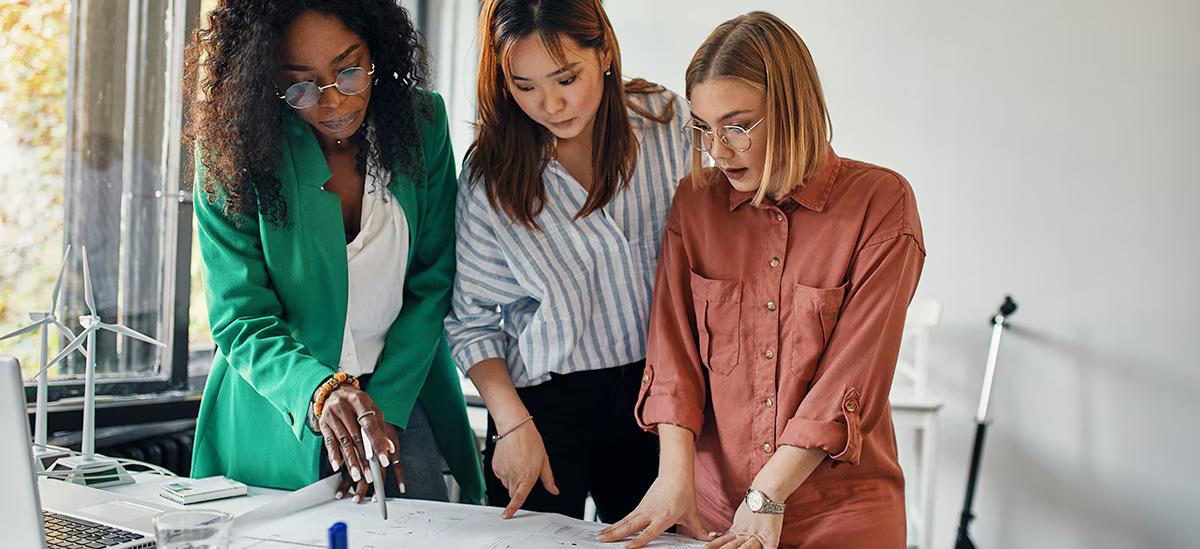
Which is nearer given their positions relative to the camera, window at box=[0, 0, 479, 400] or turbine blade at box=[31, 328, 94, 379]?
turbine blade at box=[31, 328, 94, 379]

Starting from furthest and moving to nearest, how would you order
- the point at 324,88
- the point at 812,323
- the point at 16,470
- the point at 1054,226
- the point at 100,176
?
the point at 1054,226, the point at 100,176, the point at 324,88, the point at 812,323, the point at 16,470

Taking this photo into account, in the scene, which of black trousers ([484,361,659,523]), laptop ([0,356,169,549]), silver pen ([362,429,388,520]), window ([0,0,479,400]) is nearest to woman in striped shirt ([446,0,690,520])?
black trousers ([484,361,659,523])

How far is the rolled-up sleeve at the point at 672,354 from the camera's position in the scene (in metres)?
1.38

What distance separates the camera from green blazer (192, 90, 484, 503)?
56.2 inches

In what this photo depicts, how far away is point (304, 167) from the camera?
1.50 m

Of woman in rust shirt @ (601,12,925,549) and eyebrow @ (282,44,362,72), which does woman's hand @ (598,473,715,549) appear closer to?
woman in rust shirt @ (601,12,925,549)

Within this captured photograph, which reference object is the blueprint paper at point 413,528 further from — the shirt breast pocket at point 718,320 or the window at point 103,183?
the window at point 103,183

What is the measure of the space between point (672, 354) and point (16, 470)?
2.63 feet

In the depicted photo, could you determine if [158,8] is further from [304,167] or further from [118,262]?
[304,167]

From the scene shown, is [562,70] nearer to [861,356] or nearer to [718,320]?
[718,320]

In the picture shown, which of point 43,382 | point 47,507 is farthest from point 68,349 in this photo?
point 47,507

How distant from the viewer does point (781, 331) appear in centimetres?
137

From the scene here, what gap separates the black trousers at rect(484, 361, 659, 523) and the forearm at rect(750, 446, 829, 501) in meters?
0.32

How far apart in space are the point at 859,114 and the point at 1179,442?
4.53 feet
